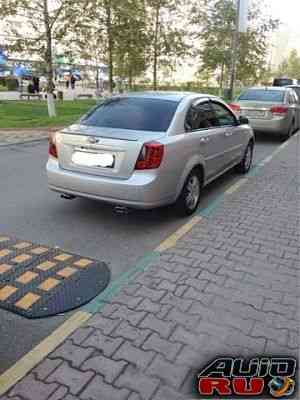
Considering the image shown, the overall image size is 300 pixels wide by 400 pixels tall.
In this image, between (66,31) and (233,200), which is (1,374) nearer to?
(233,200)

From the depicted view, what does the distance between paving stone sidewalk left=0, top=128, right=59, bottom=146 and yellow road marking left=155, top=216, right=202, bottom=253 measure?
6.50 m

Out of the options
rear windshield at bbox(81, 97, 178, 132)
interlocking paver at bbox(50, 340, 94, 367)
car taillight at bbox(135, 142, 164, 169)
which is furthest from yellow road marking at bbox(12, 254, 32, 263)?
rear windshield at bbox(81, 97, 178, 132)

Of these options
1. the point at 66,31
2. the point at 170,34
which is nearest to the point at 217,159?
the point at 66,31

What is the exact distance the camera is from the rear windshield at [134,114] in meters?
4.55

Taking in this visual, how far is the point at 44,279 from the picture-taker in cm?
333

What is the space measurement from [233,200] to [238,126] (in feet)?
5.06

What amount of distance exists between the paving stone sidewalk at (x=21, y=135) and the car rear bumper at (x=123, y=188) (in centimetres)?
585

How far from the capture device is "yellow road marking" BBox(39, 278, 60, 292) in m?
3.19

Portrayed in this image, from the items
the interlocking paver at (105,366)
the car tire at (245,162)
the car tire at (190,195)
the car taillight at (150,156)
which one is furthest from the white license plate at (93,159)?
the car tire at (245,162)

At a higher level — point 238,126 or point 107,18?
point 107,18

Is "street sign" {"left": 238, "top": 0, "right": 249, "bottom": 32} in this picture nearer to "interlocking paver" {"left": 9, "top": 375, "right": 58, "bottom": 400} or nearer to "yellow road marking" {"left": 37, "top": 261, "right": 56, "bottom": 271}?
"yellow road marking" {"left": 37, "top": 261, "right": 56, "bottom": 271}

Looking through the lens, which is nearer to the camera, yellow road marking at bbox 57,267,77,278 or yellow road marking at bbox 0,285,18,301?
yellow road marking at bbox 0,285,18,301

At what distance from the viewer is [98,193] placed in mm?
4320

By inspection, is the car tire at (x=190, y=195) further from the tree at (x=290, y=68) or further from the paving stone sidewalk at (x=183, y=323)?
the tree at (x=290, y=68)
